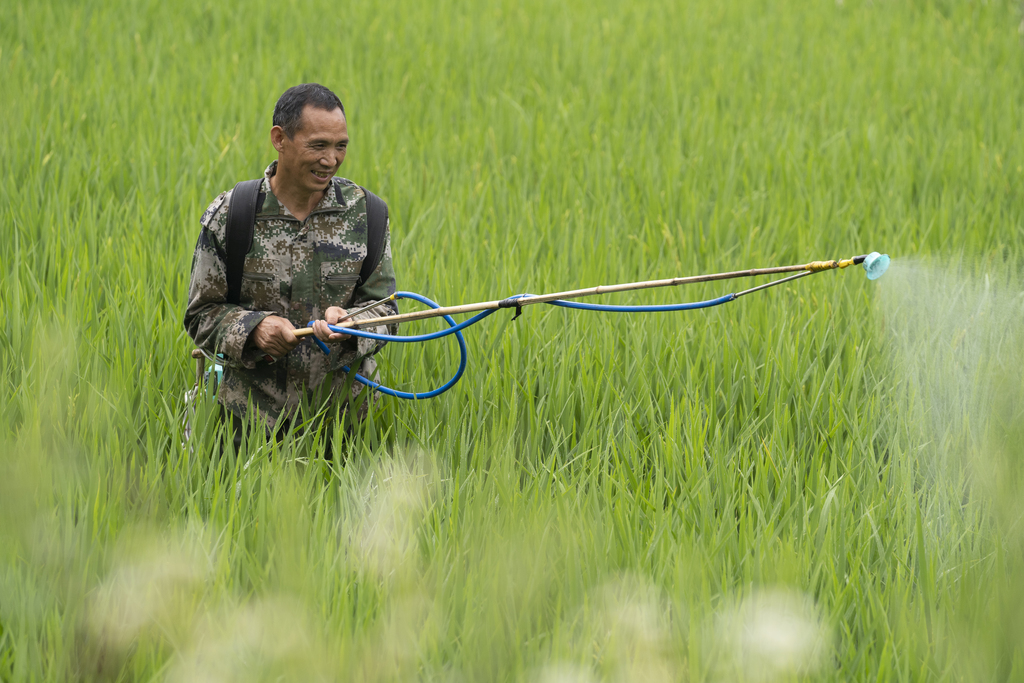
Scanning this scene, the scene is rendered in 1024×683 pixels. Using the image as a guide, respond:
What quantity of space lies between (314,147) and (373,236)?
26 cm

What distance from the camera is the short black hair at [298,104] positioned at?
5.90ft

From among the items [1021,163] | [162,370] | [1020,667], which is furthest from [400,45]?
[1020,667]

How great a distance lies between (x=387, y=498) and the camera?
158 cm

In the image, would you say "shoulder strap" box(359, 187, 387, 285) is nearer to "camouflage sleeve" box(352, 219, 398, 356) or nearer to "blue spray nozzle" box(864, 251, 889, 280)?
"camouflage sleeve" box(352, 219, 398, 356)

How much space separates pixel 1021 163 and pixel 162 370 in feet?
13.4

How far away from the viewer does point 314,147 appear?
1816mm

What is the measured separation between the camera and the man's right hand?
183cm

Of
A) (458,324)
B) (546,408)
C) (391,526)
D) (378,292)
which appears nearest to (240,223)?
(378,292)

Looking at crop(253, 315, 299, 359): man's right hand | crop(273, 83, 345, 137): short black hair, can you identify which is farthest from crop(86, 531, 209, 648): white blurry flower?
crop(273, 83, 345, 137): short black hair

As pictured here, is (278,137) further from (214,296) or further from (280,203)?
(214,296)

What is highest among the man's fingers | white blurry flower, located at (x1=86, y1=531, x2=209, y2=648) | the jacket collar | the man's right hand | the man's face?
the man's face

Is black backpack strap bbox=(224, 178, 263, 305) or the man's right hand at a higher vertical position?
black backpack strap bbox=(224, 178, 263, 305)

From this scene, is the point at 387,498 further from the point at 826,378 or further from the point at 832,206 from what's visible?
the point at 832,206

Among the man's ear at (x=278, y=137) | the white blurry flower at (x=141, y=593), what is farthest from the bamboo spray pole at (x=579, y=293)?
the white blurry flower at (x=141, y=593)
